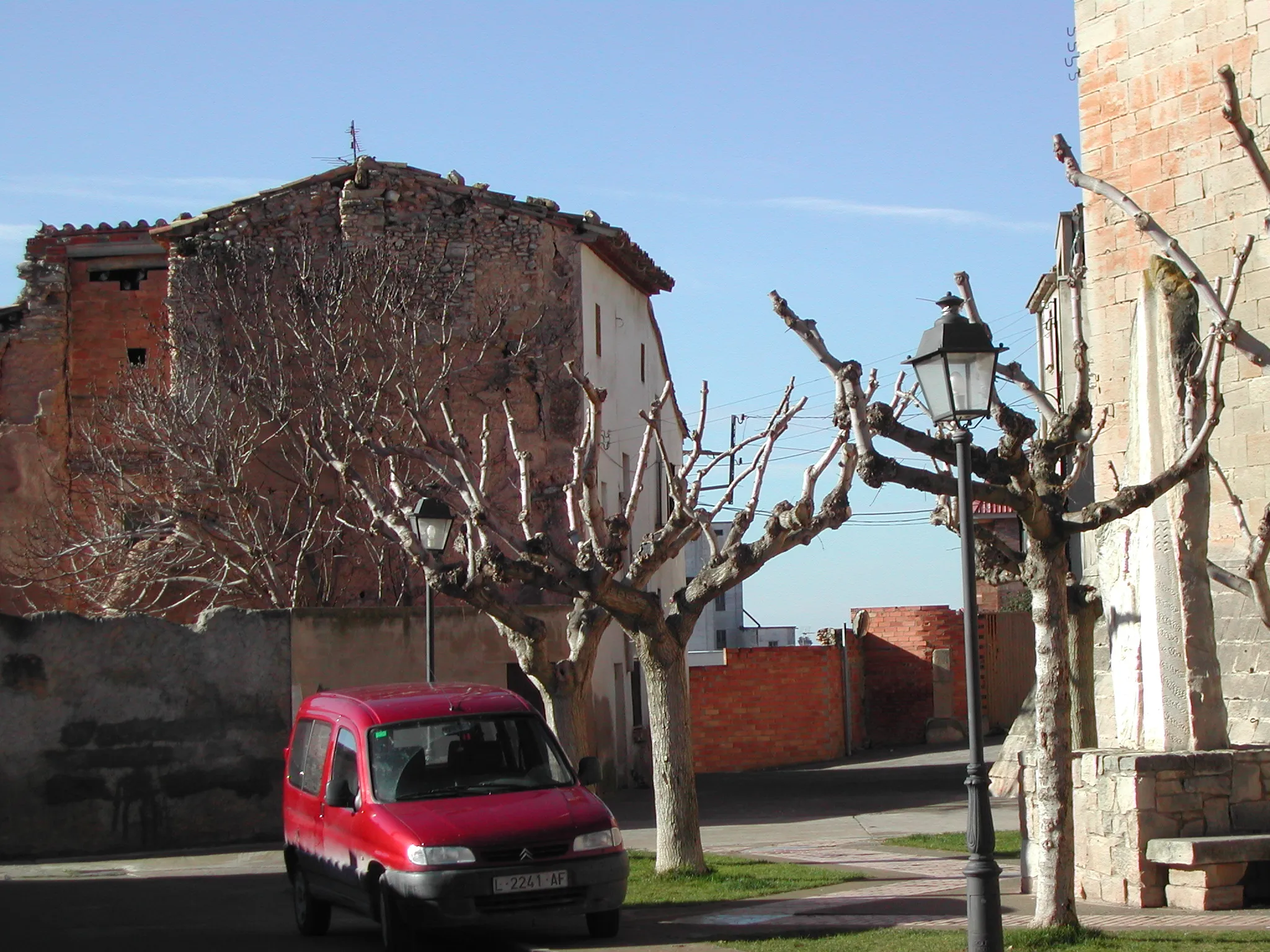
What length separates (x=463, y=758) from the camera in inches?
430

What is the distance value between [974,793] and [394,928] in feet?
13.0

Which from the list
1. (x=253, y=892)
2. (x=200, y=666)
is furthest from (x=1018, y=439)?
(x=200, y=666)

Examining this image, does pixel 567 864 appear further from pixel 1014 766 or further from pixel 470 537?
pixel 1014 766

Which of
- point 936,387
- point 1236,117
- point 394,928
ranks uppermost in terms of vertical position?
point 1236,117

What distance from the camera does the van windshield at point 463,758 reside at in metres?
10.6

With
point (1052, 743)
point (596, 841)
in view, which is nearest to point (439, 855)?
point (596, 841)

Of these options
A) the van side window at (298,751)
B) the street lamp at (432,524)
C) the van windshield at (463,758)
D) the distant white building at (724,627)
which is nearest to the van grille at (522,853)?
the van windshield at (463,758)

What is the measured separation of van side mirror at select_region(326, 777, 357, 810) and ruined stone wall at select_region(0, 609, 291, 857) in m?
8.47

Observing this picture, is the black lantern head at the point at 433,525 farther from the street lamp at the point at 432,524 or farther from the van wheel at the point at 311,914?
the van wheel at the point at 311,914

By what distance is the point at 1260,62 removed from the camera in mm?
14609

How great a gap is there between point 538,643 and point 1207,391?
20.8 feet

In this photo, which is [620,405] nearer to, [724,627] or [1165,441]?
[1165,441]

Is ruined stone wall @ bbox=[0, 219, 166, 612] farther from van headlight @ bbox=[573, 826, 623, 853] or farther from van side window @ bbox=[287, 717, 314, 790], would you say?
van headlight @ bbox=[573, 826, 623, 853]

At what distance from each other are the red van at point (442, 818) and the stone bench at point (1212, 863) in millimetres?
3682
